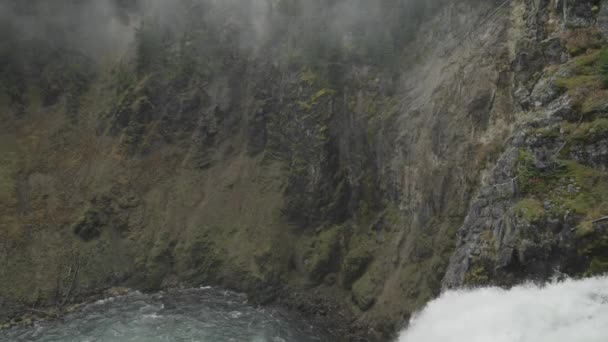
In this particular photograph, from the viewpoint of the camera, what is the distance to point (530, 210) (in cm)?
2167

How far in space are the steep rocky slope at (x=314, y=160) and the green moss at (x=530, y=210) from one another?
8 cm

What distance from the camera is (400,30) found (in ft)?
163

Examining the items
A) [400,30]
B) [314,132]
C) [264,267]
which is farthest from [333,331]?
[400,30]

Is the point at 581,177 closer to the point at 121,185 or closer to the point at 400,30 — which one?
the point at 400,30

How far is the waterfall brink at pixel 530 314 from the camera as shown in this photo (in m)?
16.5

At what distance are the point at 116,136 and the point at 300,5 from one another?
98.0ft

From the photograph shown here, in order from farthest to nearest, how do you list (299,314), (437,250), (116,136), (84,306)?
(116,136) < (84,306) < (299,314) < (437,250)

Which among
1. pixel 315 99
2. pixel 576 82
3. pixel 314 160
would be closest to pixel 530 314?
pixel 576 82

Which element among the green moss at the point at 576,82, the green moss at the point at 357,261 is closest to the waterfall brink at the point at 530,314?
the green moss at the point at 576,82

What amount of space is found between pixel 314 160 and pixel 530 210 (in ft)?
104

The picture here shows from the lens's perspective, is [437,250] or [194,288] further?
[194,288]

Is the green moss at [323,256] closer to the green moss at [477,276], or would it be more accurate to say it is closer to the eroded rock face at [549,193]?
the eroded rock face at [549,193]

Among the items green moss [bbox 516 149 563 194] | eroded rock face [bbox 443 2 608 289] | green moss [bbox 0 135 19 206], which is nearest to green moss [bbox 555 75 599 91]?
eroded rock face [bbox 443 2 608 289]

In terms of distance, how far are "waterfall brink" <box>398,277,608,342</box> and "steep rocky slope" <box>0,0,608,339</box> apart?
3.19ft
